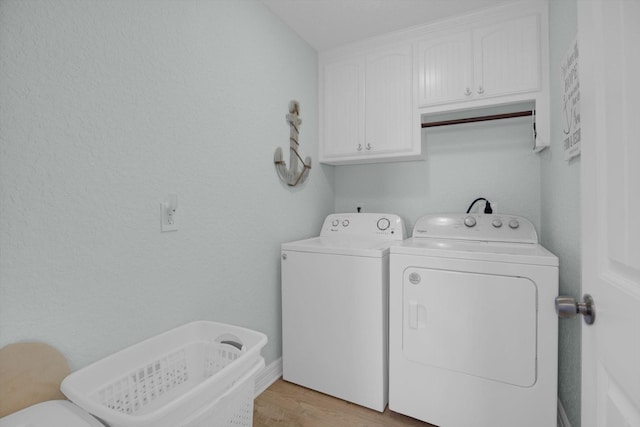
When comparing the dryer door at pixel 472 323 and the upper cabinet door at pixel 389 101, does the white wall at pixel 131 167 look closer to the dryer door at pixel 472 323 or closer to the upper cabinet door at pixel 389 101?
the upper cabinet door at pixel 389 101

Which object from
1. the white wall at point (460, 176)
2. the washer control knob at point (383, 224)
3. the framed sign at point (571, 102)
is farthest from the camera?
the washer control knob at point (383, 224)

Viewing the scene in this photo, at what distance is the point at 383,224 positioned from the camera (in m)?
2.17

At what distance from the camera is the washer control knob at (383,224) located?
2.15m

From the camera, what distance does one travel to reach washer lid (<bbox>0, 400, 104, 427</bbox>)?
0.78 m

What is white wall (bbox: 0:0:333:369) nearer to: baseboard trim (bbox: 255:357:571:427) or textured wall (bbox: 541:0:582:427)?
baseboard trim (bbox: 255:357:571:427)

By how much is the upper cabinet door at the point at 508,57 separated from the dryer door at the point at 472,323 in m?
1.19

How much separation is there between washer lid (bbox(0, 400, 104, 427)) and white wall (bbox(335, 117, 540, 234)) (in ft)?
7.01

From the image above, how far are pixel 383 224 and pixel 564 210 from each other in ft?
3.40

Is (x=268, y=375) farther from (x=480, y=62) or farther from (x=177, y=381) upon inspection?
(x=480, y=62)

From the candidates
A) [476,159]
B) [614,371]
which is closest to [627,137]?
[614,371]

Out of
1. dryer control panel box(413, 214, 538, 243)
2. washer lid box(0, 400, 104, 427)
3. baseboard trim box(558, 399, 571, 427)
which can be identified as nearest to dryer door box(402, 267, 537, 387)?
baseboard trim box(558, 399, 571, 427)

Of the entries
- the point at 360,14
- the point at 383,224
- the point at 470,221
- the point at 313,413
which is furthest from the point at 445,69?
the point at 313,413

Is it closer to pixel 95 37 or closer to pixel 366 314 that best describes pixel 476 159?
pixel 366 314

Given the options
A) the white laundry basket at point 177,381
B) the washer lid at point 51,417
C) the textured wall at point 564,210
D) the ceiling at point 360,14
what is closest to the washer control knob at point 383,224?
the textured wall at point 564,210
